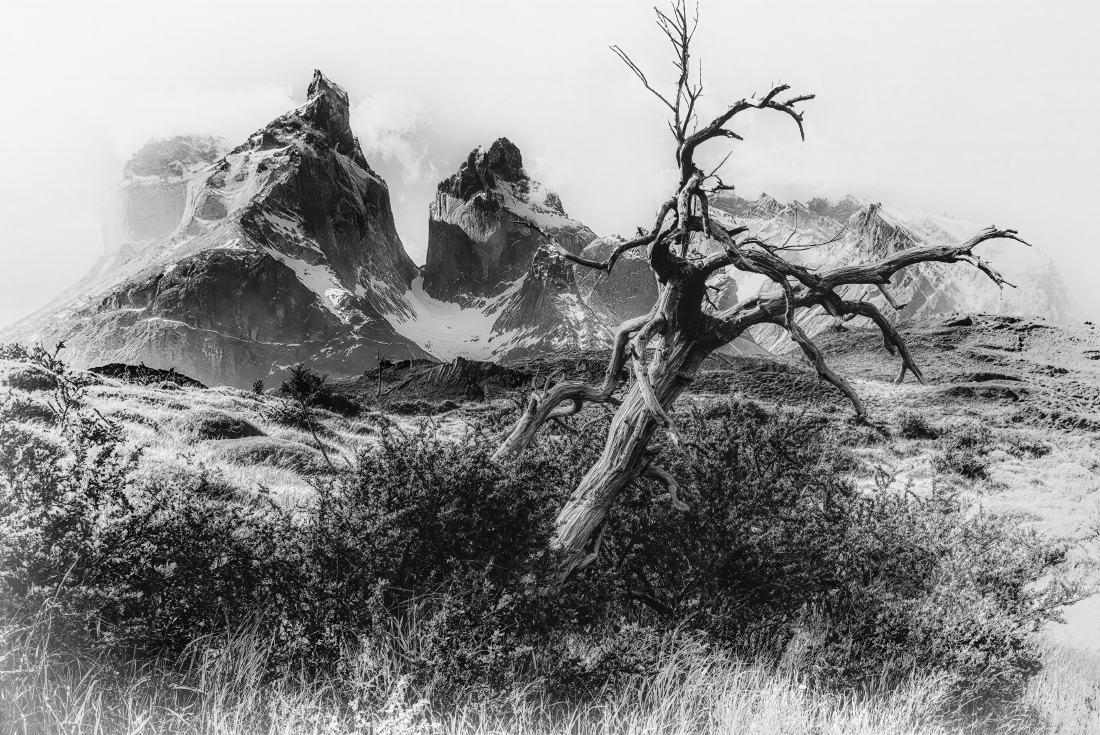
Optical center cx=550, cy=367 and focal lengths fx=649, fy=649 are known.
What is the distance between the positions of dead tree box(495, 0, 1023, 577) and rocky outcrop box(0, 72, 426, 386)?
385ft

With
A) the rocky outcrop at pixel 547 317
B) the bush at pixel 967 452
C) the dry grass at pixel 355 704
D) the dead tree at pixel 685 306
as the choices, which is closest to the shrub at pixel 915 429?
the bush at pixel 967 452

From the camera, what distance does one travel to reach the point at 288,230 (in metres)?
156

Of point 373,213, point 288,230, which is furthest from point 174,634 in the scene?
point 373,213

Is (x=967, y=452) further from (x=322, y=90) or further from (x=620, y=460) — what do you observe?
→ (x=322, y=90)

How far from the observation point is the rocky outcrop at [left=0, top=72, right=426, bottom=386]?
121 meters

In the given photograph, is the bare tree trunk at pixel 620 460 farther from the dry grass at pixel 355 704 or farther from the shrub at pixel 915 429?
the shrub at pixel 915 429

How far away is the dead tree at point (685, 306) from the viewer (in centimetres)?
460

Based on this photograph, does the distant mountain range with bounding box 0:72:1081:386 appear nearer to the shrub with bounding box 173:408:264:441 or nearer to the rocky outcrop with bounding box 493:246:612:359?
the rocky outcrop with bounding box 493:246:612:359

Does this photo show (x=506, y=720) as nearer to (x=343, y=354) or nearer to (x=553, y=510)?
(x=553, y=510)

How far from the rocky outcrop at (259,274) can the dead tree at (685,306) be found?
117272 millimetres

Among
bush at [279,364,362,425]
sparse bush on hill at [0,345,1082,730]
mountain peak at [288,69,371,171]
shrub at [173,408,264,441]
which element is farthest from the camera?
mountain peak at [288,69,371,171]

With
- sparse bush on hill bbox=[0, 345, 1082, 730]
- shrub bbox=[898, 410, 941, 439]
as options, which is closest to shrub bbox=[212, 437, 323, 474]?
sparse bush on hill bbox=[0, 345, 1082, 730]

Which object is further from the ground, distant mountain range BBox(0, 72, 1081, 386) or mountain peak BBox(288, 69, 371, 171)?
mountain peak BBox(288, 69, 371, 171)

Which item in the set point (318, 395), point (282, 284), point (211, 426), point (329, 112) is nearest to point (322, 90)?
point (329, 112)
